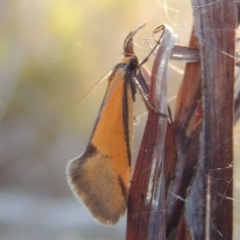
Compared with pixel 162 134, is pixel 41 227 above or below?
below

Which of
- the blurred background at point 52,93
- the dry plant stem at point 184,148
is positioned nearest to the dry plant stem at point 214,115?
the dry plant stem at point 184,148

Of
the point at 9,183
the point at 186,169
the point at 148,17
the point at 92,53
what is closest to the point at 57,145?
the point at 9,183

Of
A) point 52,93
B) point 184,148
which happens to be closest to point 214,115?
point 184,148

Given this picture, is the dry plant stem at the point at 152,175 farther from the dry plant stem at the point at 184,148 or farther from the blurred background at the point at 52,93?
the blurred background at the point at 52,93

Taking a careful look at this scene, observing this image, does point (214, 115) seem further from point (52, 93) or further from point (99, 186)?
point (52, 93)

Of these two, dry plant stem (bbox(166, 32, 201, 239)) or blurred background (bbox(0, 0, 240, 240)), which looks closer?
dry plant stem (bbox(166, 32, 201, 239))

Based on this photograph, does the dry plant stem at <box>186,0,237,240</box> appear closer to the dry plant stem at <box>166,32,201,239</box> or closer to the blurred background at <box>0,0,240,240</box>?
the dry plant stem at <box>166,32,201,239</box>

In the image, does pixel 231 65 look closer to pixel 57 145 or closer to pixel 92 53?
pixel 92 53

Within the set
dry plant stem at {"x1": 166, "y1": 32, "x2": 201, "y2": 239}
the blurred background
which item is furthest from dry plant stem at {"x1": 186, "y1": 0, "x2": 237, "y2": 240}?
the blurred background
